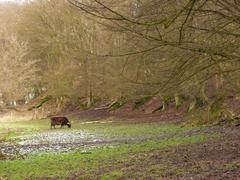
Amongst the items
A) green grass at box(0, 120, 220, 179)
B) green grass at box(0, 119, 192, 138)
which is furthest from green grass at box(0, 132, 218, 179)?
green grass at box(0, 119, 192, 138)

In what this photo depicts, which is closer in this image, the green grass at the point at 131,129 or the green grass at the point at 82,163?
the green grass at the point at 82,163

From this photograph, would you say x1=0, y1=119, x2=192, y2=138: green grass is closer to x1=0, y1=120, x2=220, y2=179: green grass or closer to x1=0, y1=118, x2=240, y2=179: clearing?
x1=0, y1=118, x2=240, y2=179: clearing

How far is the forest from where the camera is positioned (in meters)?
9.34

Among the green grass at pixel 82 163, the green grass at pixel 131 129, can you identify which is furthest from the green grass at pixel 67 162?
the green grass at pixel 131 129

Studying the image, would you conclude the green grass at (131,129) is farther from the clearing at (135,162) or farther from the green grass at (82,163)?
the green grass at (82,163)

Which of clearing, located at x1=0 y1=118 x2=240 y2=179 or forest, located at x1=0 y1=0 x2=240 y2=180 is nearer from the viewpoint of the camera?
forest, located at x1=0 y1=0 x2=240 y2=180

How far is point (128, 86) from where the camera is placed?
15297 mm

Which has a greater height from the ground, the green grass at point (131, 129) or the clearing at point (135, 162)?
the green grass at point (131, 129)

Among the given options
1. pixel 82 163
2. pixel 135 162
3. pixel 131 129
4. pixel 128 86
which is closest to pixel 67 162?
pixel 82 163

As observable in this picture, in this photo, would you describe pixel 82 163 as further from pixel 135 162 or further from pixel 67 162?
pixel 135 162

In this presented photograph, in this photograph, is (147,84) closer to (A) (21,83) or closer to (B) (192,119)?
(B) (192,119)

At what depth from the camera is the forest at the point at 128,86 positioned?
30.6ft

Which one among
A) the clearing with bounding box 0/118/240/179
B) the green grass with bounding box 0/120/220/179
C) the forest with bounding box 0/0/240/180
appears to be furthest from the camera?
the green grass with bounding box 0/120/220/179

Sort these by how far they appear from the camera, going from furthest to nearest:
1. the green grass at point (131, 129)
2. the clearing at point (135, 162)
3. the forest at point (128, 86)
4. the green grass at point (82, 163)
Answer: the green grass at point (131, 129)
the green grass at point (82, 163)
the clearing at point (135, 162)
the forest at point (128, 86)
